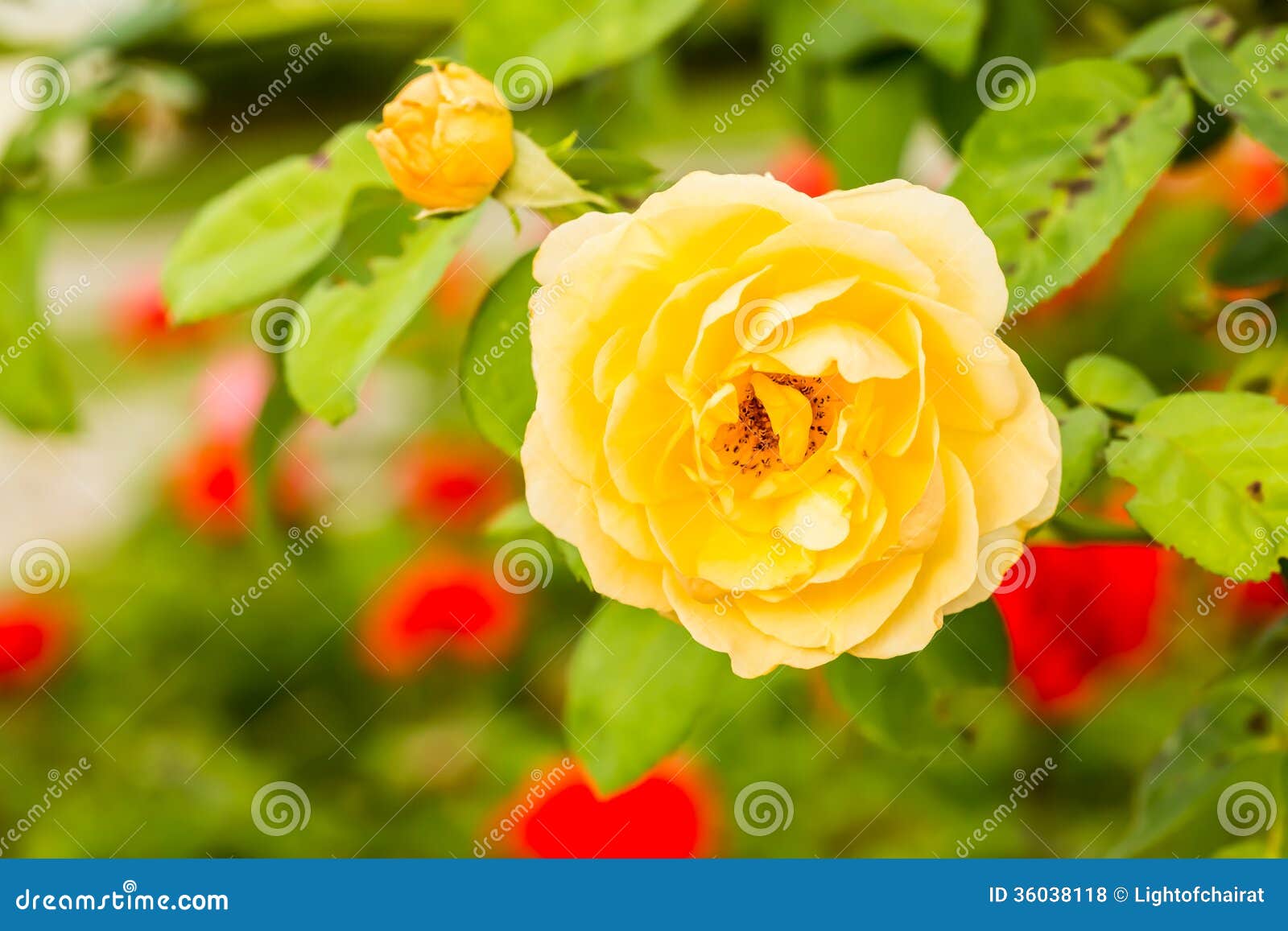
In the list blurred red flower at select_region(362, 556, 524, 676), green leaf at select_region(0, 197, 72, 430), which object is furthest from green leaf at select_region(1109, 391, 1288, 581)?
blurred red flower at select_region(362, 556, 524, 676)

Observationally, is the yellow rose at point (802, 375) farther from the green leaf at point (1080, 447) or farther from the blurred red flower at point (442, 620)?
the blurred red flower at point (442, 620)

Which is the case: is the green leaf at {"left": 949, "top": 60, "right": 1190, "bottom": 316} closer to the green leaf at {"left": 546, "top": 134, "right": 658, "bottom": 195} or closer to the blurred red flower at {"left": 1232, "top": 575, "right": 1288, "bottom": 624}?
the green leaf at {"left": 546, "top": 134, "right": 658, "bottom": 195}

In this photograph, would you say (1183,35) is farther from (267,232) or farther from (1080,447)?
(267,232)

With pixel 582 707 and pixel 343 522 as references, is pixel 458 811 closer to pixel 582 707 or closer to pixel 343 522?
pixel 343 522

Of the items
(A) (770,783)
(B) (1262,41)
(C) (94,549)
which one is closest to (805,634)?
(B) (1262,41)

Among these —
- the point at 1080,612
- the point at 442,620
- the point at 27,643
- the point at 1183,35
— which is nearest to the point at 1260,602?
the point at 1080,612

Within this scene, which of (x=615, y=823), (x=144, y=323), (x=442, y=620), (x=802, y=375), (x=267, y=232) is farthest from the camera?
(x=144, y=323)
